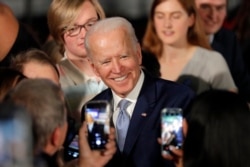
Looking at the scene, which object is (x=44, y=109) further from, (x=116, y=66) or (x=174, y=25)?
(x=174, y=25)

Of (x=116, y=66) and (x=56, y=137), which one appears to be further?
(x=116, y=66)

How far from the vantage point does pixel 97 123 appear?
349cm

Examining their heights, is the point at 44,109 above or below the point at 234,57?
above

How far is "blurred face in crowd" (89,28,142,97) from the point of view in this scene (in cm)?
383

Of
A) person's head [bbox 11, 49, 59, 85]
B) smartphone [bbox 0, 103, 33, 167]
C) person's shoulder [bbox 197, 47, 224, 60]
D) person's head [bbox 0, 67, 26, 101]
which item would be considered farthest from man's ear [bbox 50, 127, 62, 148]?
person's shoulder [bbox 197, 47, 224, 60]

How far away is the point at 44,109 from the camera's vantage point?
3080mm

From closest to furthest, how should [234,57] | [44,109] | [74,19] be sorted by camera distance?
[44,109], [74,19], [234,57]

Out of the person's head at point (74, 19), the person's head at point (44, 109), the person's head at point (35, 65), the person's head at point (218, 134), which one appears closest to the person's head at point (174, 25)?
the person's head at point (74, 19)

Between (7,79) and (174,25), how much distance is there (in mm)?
1588

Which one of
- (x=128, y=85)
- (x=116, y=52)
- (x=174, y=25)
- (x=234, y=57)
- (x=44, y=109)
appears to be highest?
(x=44, y=109)

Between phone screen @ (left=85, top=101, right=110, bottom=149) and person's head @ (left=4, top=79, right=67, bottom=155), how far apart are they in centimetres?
32

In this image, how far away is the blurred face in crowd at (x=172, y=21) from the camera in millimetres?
4887

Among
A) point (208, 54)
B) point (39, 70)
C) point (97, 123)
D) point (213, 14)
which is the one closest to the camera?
point (97, 123)

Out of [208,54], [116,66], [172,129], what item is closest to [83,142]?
[172,129]
